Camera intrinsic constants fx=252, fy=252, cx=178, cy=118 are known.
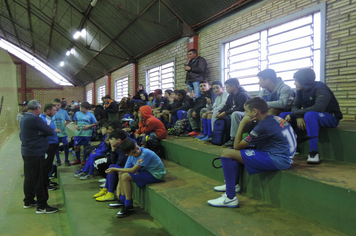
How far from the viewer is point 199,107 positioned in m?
4.94

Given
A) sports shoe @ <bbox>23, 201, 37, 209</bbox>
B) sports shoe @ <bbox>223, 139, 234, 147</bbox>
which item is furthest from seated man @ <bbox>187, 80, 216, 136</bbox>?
sports shoe @ <bbox>23, 201, 37, 209</bbox>

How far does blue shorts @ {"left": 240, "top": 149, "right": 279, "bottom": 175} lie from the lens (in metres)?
2.23

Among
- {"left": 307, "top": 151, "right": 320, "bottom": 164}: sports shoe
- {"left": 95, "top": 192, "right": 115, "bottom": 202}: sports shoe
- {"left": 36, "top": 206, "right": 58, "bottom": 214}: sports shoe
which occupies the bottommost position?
{"left": 36, "top": 206, "right": 58, "bottom": 214}: sports shoe

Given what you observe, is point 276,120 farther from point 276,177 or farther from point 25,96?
point 25,96

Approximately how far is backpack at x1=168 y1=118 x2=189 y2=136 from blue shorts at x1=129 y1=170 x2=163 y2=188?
231 cm

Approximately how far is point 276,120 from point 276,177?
0.51 metres

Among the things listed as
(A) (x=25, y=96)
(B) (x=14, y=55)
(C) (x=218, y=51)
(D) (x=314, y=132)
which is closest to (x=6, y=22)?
(B) (x=14, y=55)

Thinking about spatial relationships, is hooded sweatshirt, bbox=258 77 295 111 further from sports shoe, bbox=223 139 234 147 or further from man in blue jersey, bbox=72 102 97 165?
man in blue jersey, bbox=72 102 97 165

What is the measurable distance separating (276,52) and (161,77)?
523cm

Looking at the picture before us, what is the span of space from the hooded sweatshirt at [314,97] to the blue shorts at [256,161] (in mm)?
923

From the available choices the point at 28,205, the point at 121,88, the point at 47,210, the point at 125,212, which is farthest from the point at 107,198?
the point at 121,88

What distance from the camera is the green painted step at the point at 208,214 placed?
1774mm

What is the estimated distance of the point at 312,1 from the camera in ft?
13.8

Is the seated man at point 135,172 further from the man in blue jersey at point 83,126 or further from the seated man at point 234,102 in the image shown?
the man in blue jersey at point 83,126
